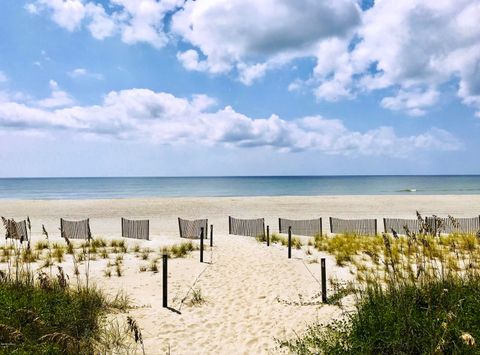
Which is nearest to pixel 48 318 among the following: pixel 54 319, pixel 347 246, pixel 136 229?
pixel 54 319

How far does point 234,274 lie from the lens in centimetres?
1157

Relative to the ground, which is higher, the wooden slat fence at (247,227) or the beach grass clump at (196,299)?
the wooden slat fence at (247,227)

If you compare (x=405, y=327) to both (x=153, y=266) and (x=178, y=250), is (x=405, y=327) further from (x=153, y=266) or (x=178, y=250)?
(x=178, y=250)

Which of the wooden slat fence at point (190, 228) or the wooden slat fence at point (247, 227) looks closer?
the wooden slat fence at point (190, 228)

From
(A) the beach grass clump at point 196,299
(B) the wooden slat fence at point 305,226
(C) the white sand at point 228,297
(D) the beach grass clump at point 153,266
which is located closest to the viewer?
(C) the white sand at point 228,297

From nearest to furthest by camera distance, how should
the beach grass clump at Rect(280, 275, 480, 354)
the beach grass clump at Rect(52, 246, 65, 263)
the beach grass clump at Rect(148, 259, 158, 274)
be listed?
the beach grass clump at Rect(280, 275, 480, 354) < the beach grass clump at Rect(148, 259, 158, 274) < the beach grass clump at Rect(52, 246, 65, 263)

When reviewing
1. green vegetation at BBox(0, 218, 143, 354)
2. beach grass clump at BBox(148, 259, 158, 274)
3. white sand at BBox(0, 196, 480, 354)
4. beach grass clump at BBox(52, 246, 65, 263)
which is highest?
green vegetation at BBox(0, 218, 143, 354)

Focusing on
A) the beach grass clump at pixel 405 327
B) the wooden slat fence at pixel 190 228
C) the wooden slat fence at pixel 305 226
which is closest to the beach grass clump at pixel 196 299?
the beach grass clump at pixel 405 327

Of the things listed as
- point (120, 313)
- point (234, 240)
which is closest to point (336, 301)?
point (120, 313)

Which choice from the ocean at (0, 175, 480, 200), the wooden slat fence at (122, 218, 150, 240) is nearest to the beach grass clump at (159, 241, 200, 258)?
the wooden slat fence at (122, 218, 150, 240)

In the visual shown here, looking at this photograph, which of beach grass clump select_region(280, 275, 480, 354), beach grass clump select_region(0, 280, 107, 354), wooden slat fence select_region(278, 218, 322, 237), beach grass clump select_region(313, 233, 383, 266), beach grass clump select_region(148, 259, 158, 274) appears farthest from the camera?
wooden slat fence select_region(278, 218, 322, 237)

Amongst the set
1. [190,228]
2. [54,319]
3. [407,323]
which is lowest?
[190,228]

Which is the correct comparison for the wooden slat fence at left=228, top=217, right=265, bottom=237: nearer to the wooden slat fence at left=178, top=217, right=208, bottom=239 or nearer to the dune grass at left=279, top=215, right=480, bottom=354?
the wooden slat fence at left=178, top=217, right=208, bottom=239

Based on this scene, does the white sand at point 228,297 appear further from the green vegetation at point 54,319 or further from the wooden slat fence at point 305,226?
the wooden slat fence at point 305,226
